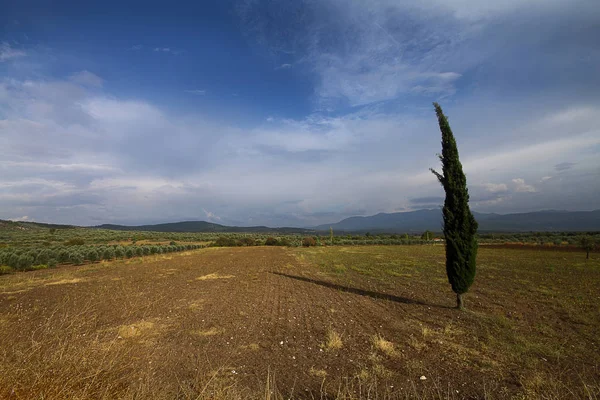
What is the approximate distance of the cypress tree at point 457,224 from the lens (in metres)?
9.82

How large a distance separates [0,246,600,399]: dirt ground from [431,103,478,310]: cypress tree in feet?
3.96

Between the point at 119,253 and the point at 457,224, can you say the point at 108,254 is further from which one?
Result: the point at 457,224

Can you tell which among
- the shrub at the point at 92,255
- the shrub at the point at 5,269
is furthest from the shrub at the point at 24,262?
the shrub at the point at 92,255

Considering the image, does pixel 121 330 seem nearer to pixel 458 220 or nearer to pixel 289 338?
pixel 289 338

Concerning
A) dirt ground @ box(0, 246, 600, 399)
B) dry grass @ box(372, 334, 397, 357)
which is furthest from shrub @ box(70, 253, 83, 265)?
dry grass @ box(372, 334, 397, 357)

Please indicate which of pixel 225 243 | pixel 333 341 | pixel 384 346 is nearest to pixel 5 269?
pixel 333 341

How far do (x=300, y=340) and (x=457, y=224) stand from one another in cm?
701

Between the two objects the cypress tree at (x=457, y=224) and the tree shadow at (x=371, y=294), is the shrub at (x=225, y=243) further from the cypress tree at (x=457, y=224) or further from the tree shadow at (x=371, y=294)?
the cypress tree at (x=457, y=224)

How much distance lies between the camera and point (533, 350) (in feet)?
21.4

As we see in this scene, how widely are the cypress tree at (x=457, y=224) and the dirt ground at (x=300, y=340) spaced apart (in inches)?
47.5

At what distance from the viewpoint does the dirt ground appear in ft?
13.2

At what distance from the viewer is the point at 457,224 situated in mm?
10070

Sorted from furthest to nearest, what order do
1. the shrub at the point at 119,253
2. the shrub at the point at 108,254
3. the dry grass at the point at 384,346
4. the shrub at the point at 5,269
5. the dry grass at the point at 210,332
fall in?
the shrub at the point at 119,253 → the shrub at the point at 108,254 → the shrub at the point at 5,269 → the dry grass at the point at 210,332 → the dry grass at the point at 384,346

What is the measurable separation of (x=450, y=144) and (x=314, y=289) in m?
8.80
